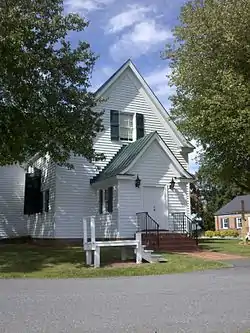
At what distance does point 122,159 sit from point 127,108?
3916 millimetres

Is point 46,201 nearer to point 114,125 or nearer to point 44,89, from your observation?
point 114,125

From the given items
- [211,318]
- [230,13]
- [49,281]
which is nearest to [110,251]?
[49,281]

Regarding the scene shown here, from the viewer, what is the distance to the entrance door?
24172 mm

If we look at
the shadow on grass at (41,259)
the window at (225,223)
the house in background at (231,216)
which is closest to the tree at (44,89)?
the shadow on grass at (41,259)

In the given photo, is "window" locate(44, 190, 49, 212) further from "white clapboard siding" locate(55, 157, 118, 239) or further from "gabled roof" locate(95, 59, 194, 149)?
"gabled roof" locate(95, 59, 194, 149)

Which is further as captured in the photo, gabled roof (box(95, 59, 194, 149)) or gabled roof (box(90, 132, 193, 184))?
gabled roof (box(95, 59, 194, 149))

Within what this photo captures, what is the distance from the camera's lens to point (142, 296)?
9.74 m

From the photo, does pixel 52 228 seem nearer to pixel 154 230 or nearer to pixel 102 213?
pixel 102 213

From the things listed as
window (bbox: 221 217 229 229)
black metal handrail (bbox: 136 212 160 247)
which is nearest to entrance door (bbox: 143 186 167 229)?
black metal handrail (bbox: 136 212 160 247)

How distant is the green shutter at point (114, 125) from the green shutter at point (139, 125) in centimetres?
126

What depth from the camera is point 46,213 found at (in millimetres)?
26312

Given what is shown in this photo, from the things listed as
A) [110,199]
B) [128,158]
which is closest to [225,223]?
[110,199]

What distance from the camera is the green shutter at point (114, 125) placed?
86.4ft

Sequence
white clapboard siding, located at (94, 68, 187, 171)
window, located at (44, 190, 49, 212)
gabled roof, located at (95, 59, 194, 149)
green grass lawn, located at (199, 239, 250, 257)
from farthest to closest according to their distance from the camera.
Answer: gabled roof, located at (95, 59, 194, 149), window, located at (44, 190, 49, 212), white clapboard siding, located at (94, 68, 187, 171), green grass lawn, located at (199, 239, 250, 257)
